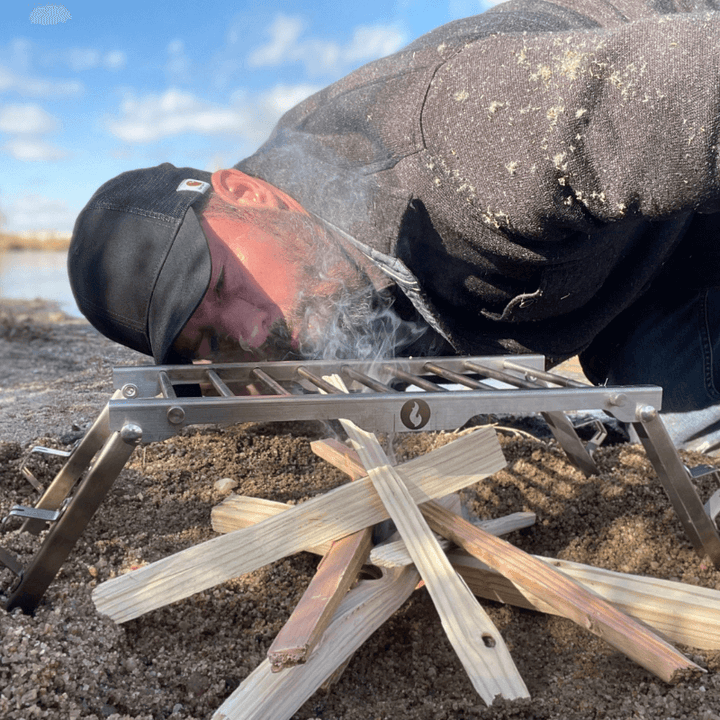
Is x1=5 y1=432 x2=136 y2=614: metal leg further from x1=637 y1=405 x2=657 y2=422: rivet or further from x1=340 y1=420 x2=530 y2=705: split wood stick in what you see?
x1=637 y1=405 x2=657 y2=422: rivet

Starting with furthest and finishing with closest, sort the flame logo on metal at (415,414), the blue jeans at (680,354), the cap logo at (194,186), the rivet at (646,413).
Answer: the blue jeans at (680,354), the cap logo at (194,186), the rivet at (646,413), the flame logo on metal at (415,414)

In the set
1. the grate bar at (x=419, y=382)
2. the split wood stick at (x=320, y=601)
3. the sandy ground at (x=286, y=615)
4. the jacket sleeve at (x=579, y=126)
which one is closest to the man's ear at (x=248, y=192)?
the jacket sleeve at (x=579, y=126)

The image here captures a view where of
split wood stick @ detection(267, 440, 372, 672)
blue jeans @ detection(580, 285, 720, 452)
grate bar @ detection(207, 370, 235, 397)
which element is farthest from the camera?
blue jeans @ detection(580, 285, 720, 452)

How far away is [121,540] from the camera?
5.24 feet

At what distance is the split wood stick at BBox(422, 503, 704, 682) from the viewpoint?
3.76ft

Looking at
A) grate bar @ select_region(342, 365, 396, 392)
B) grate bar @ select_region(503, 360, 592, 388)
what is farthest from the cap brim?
grate bar @ select_region(503, 360, 592, 388)

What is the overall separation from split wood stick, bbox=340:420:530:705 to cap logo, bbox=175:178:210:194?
2.98 feet

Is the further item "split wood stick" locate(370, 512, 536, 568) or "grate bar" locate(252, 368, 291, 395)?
"grate bar" locate(252, 368, 291, 395)

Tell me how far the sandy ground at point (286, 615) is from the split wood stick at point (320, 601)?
6.7 inches

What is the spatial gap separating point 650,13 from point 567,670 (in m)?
1.83

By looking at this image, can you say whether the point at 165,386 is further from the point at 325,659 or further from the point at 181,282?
the point at 325,659

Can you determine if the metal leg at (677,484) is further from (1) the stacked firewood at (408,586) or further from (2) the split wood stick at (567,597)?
(2) the split wood stick at (567,597)

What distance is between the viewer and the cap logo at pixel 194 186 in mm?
1870

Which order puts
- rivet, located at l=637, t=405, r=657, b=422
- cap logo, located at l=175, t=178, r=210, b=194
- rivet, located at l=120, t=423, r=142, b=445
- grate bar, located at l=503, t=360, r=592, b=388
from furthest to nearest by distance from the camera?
1. cap logo, located at l=175, t=178, r=210, b=194
2. grate bar, located at l=503, t=360, r=592, b=388
3. rivet, located at l=637, t=405, r=657, b=422
4. rivet, located at l=120, t=423, r=142, b=445
